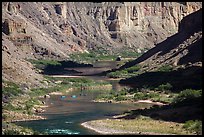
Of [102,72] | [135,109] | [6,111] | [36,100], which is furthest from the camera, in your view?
[102,72]

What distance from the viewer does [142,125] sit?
190 ft

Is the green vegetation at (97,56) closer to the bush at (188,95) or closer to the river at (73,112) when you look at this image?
the river at (73,112)

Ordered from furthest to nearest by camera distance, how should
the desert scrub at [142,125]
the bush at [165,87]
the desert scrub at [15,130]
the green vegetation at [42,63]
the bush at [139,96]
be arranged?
the green vegetation at [42,63], the bush at [165,87], the bush at [139,96], the desert scrub at [142,125], the desert scrub at [15,130]

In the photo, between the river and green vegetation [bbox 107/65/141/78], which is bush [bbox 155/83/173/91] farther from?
green vegetation [bbox 107/65/141/78]

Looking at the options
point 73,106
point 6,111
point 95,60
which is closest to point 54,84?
point 73,106

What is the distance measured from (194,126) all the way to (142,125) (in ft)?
19.1

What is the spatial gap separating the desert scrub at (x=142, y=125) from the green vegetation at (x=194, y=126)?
0.49m

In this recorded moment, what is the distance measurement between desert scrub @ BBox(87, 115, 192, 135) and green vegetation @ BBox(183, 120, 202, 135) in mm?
494

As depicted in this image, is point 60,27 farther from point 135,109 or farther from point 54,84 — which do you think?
point 135,109

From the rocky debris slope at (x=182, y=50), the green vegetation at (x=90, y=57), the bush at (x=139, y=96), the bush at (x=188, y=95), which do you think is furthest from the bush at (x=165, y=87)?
the green vegetation at (x=90, y=57)

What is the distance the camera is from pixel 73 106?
240 feet

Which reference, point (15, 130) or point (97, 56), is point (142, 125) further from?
point (97, 56)

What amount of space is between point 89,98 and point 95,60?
3343 inches

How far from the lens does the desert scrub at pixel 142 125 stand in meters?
54.6
